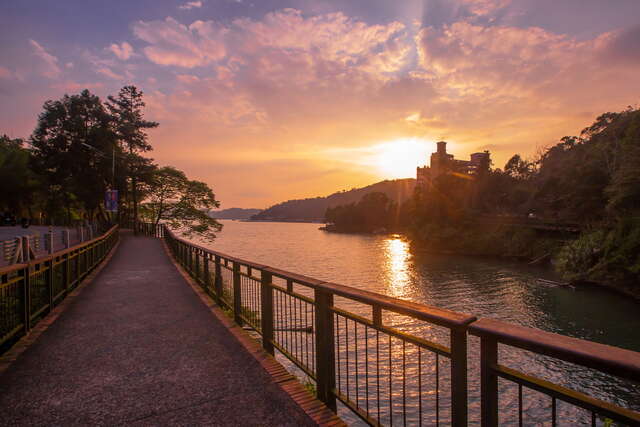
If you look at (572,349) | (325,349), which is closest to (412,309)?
(572,349)

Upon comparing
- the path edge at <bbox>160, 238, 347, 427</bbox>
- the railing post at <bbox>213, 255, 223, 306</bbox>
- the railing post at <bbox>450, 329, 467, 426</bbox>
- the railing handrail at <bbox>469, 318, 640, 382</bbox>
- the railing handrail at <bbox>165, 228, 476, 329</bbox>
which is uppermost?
the railing handrail at <bbox>469, 318, 640, 382</bbox>

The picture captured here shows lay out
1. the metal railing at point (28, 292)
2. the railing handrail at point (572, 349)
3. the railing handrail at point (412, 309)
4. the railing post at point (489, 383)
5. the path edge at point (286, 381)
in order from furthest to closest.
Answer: the metal railing at point (28, 292) < the path edge at point (286, 381) < the railing handrail at point (412, 309) < the railing post at point (489, 383) < the railing handrail at point (572, 349)

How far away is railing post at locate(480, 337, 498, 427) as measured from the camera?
196 cm

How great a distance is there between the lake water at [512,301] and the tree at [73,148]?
25.6 meters

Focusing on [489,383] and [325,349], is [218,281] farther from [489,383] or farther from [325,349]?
[489,383]

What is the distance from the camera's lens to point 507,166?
88438 mm

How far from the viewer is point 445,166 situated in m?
89.7

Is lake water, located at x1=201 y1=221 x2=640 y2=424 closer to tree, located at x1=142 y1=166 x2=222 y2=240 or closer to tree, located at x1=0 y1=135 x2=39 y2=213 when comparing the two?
tree, located at x1=142 y1=166 x2=222 y2=240

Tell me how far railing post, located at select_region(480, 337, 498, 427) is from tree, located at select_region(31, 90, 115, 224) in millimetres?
42243

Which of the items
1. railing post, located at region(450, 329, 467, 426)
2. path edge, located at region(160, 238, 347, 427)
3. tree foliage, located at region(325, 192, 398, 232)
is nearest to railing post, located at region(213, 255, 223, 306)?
path edge, located at region(160, 238, 347, 427)

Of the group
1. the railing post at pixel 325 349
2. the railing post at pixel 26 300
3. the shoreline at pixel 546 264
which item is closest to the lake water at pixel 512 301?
the shoreline at pixel 546 264

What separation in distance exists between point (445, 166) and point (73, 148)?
7833 centimetres

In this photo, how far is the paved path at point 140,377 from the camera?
336 cm

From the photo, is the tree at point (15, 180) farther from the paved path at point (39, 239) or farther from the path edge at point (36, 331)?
the path edge at point (36, 331)
